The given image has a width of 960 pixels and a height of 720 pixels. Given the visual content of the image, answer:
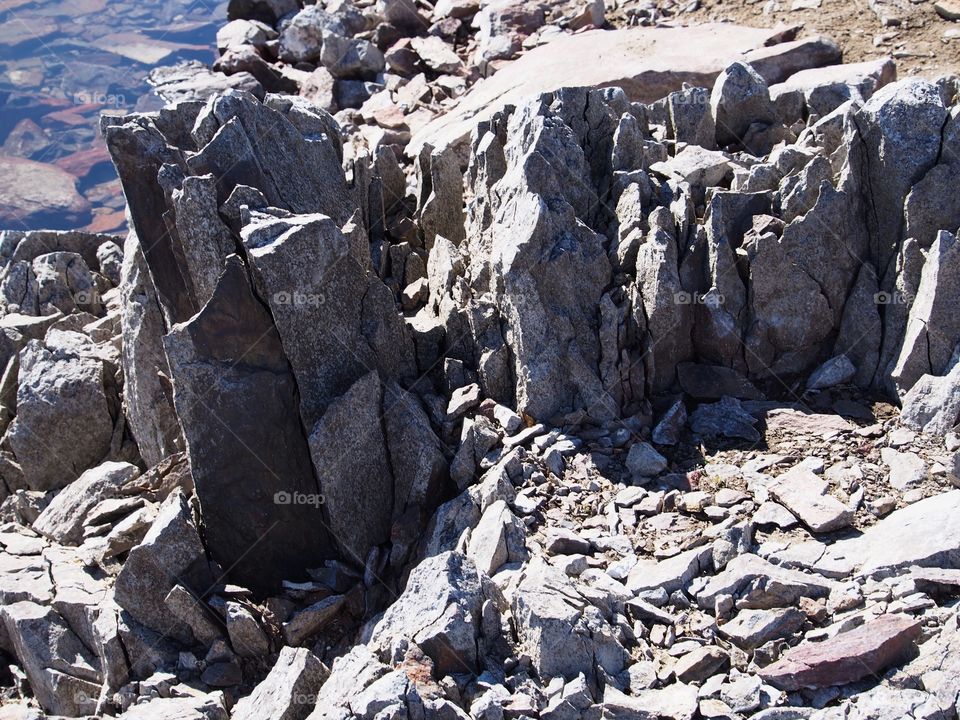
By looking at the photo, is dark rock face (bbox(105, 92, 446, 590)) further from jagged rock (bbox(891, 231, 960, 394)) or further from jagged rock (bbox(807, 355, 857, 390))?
jagged rock (bbox(891, 231, 960, 394))

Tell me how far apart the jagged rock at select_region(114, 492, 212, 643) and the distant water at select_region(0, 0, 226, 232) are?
10313cm

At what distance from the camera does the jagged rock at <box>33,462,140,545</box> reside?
15.3 m

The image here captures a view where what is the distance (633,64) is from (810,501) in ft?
45.2

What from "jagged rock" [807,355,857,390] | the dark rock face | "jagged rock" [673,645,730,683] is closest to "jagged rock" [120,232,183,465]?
the dark rock face

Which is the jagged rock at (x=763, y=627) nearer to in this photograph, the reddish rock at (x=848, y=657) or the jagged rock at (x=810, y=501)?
the reddish rock at (x=848, y=657)

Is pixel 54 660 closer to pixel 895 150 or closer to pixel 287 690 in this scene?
pixel 287 690

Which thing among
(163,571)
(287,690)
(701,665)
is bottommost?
(287,690)

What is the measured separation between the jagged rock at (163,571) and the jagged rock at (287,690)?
2080 mm

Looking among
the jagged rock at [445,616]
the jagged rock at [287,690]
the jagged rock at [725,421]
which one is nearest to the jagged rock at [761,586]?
the jagged rock at [445,616]

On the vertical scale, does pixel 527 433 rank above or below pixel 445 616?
above

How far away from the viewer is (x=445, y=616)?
963 cm

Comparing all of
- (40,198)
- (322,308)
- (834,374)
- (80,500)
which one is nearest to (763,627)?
(834,374)

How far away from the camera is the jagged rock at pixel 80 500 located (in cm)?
1534

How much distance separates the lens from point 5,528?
16312 mm
